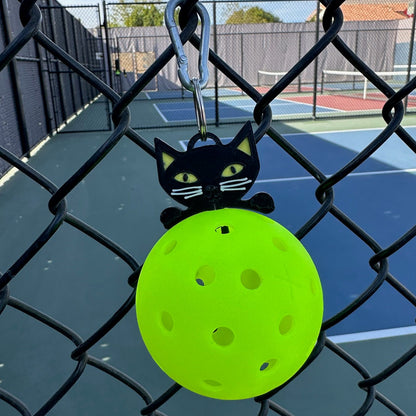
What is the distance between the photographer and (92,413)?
7.83ft

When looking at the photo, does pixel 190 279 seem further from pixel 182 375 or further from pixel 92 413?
pixel 92 413

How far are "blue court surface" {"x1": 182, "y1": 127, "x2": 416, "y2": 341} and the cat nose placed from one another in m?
2.68

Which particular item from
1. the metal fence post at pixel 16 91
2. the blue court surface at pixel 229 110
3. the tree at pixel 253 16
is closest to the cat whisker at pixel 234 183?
the metal fence post at pixel 16 91

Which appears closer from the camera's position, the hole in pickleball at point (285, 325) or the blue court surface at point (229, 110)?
the hole in pickleball at point (285, 325)

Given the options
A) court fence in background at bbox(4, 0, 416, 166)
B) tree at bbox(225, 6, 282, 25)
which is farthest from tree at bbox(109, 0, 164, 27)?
tree at bbox(225, 6, 282, 25)

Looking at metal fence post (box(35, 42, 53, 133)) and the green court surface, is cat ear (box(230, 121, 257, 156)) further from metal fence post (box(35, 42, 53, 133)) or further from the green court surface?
metal fence post (box(35, 42, 53, 133))

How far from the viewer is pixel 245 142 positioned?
606mm

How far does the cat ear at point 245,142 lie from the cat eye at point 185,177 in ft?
0.23

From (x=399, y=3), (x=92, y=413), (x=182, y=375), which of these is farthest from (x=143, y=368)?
(x=399, y=3)

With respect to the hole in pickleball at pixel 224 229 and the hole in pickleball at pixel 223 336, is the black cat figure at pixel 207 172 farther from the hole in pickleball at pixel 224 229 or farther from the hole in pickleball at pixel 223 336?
the hole in pickleball at pixel 223 336

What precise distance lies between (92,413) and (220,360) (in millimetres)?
2138

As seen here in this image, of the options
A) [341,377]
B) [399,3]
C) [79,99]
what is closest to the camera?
[341,377]

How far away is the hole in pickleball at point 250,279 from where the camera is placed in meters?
0.58

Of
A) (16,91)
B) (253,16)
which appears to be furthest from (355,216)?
(253,16)
